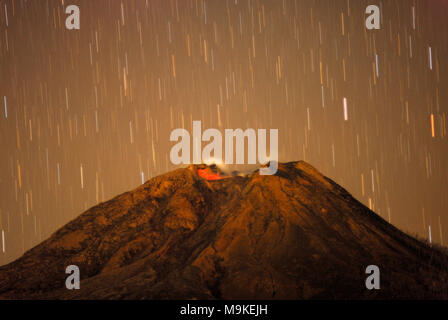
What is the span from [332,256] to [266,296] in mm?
6102

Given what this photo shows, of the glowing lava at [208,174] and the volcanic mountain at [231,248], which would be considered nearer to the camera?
the volcanic mountain at [231,248]

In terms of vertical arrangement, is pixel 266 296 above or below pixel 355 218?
below

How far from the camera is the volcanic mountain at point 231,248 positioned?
24.1 meters

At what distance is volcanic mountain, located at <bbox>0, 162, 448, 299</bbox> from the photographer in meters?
24.1

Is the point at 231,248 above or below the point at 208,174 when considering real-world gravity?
below

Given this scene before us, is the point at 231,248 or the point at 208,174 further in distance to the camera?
the point at 208,174

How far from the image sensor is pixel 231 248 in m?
28.2

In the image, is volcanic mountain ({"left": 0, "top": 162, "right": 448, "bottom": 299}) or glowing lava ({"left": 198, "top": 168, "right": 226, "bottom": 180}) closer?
volcanic mountain ({"left": 0, "top": 162, "right": 448, "bottom": 299})

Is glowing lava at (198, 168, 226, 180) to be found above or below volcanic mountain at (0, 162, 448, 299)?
above

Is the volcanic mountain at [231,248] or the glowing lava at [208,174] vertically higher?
the glowing lava at [208,174]
